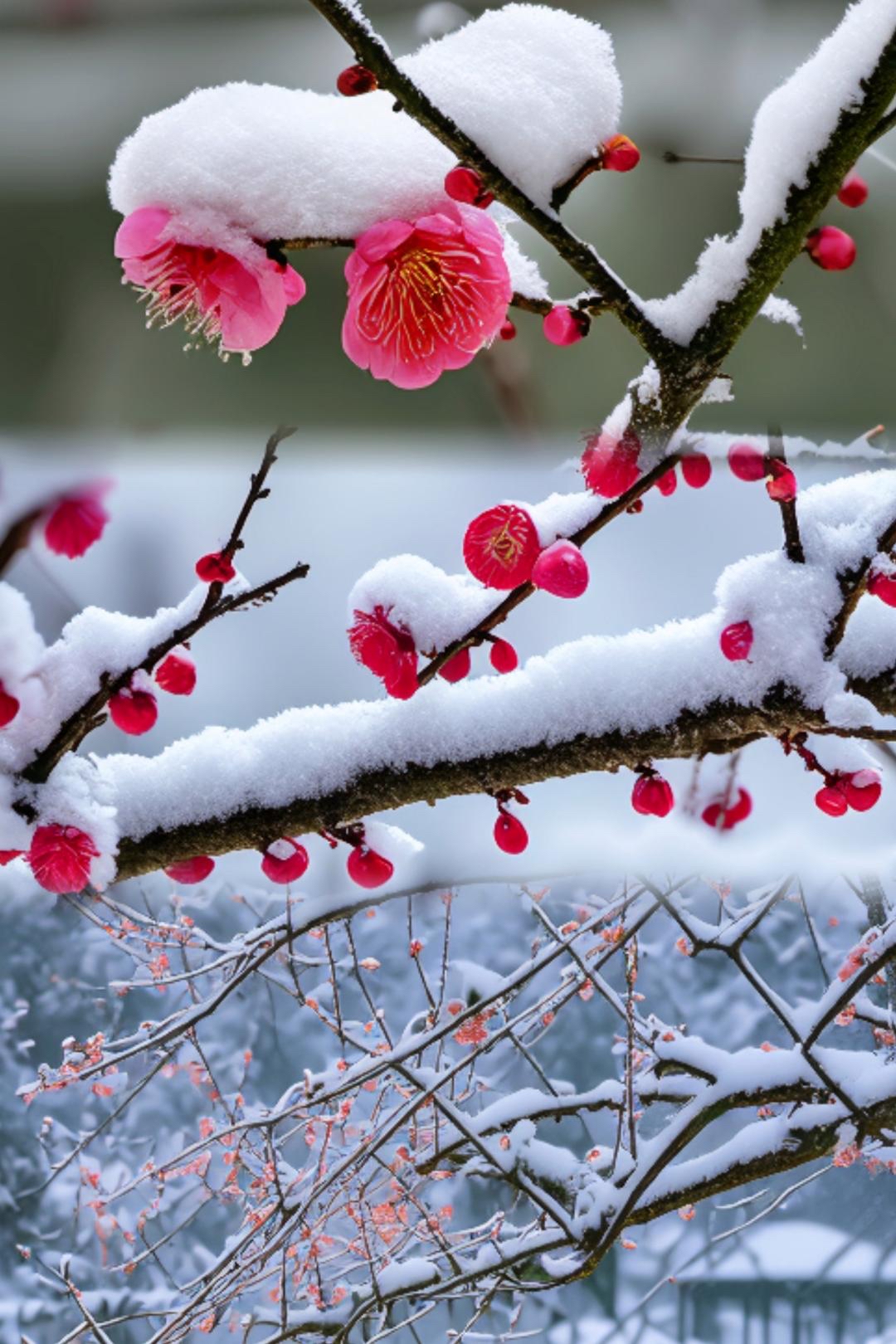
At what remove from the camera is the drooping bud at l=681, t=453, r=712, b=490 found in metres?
0.65

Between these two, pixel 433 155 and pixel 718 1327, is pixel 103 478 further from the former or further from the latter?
pixel 718 1327

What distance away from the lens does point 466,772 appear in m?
0.84

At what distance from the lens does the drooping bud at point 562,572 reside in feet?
2.08

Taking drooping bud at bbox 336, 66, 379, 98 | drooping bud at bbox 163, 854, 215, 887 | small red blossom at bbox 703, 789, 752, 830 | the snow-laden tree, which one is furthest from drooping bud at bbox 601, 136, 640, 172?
small red blossom at bbox 703, 789, 752, 830

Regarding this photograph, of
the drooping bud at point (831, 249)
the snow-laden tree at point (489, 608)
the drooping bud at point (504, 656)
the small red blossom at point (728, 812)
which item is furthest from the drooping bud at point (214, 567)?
the small red blossom at point (728, 812)

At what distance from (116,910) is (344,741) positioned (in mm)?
1382

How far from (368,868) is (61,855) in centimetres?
24

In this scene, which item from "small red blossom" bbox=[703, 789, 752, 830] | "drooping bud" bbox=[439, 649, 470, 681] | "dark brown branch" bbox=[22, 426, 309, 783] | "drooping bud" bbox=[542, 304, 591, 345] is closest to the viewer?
"drooping bud" bbox=[542, 304, 591, 345]

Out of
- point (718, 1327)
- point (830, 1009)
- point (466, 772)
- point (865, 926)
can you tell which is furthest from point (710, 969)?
point (466, 772)

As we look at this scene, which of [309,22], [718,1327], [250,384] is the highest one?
[309,22]

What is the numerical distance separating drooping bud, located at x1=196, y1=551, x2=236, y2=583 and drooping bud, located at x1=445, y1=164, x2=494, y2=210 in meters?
0.35

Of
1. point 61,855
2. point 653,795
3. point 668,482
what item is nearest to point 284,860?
point 61,855

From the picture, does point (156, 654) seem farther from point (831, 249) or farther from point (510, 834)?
point (831, 249)

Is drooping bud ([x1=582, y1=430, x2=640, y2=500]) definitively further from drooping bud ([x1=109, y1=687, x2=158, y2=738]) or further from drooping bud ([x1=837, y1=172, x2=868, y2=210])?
drooping bud ([x1=109, y1=687, x2=158, y2=738])
